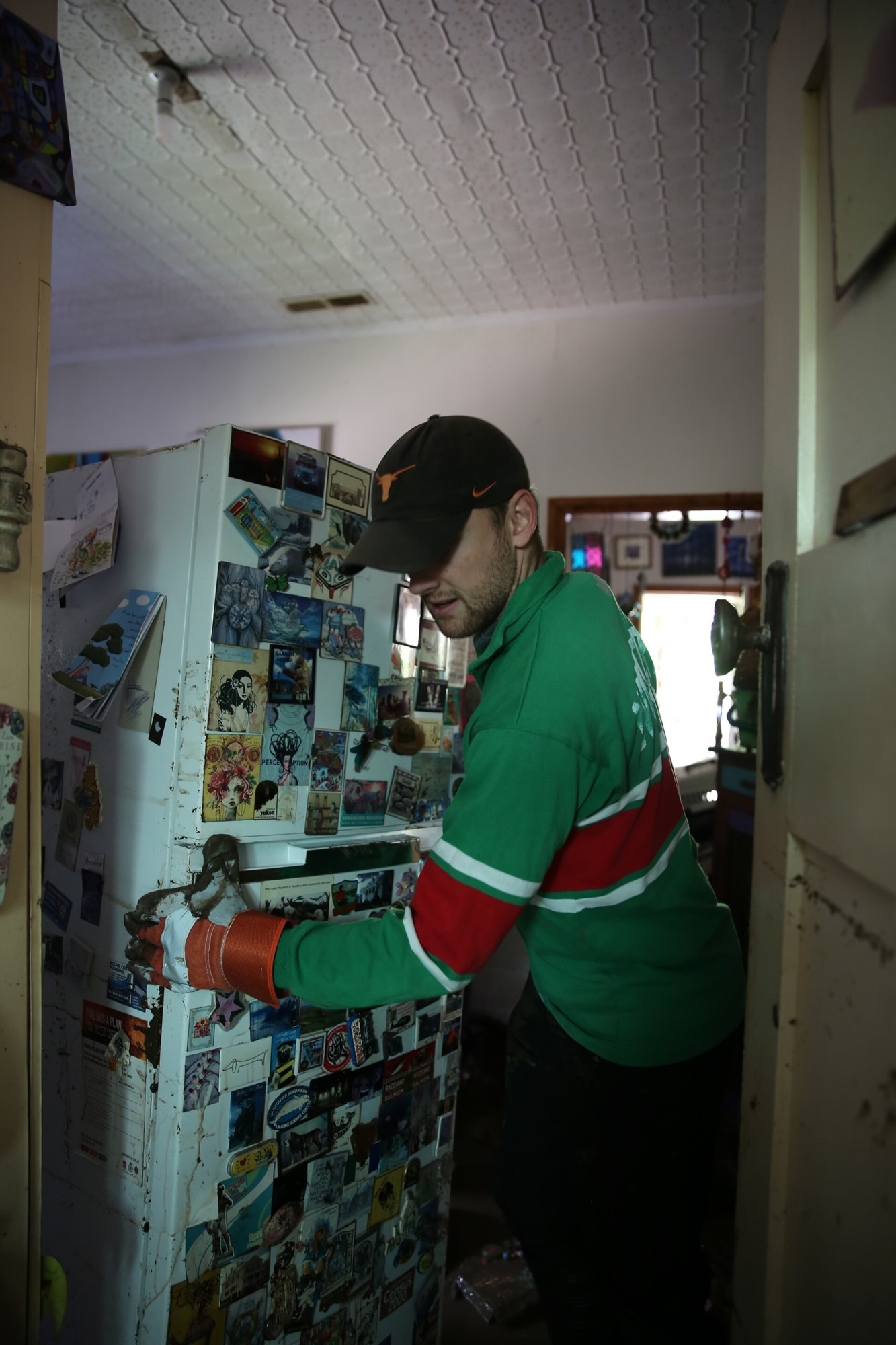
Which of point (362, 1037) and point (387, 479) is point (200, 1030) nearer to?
point (362, 1037)

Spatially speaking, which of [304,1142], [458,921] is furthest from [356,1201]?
[458,921]

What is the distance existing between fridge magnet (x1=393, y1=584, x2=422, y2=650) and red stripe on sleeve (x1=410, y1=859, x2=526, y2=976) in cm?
56

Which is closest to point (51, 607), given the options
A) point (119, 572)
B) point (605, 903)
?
point (119, 572)

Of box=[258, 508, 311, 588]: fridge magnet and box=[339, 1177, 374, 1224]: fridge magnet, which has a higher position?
box=[258, 508, 311, 588]: fridge magnet

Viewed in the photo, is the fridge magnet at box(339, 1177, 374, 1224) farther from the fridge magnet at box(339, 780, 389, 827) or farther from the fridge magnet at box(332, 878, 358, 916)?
the fridge magnet at box(339, 780, 389, 827)

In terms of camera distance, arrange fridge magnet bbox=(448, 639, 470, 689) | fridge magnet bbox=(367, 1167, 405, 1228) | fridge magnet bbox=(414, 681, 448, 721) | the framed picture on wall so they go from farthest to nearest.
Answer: the framed picture on wall → fridge magnet bbox=(448, 639, 470, 689) → fridge magnet bbox=(414, 681, 448, 721) → fridge magnet bbox=(367, 1167, 405, 1228)

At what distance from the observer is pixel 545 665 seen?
983mm

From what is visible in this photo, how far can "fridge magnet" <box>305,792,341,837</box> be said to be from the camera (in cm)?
126

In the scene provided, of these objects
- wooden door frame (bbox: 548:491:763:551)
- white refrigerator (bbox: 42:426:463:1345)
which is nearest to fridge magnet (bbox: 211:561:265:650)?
white refrigerator (bbox: 42:426:463:1345)

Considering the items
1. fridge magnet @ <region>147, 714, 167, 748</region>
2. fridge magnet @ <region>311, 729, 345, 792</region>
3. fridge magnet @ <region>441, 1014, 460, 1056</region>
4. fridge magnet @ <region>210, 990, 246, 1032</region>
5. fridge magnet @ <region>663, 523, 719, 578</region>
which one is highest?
fridge magnet @ <region>663, 523, 719, 578</region>

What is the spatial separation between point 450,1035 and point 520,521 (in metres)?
1.00

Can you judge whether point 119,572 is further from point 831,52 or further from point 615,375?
point 615,375

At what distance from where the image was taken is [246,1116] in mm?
1171

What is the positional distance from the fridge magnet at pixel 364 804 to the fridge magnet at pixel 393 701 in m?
0.11
